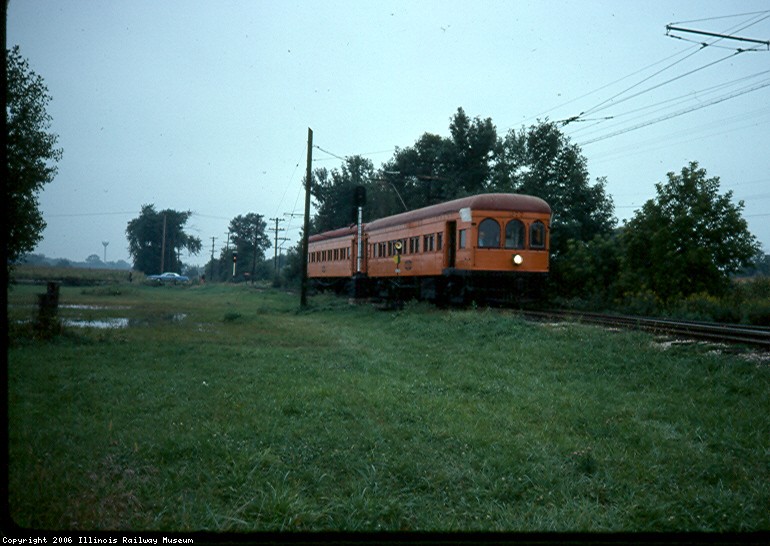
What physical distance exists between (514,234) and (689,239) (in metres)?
3.97

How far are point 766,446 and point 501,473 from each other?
5.87 feet

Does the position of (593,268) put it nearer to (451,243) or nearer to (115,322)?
(451,243)

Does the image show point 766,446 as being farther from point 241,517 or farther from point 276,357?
point 276,357

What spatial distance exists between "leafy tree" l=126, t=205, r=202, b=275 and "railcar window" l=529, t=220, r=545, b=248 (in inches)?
415

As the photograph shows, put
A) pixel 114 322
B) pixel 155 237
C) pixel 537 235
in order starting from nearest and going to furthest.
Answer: pixel 155 237 < pixel 114 322 < pixel 537 235

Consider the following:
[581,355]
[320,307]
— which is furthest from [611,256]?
[581,355]

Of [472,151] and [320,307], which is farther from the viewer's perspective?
[472,151]

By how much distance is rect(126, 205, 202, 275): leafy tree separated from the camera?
323cm

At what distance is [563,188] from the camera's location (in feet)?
71.8

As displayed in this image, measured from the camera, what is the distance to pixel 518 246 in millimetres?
14211

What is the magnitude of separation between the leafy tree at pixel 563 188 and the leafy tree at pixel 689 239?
5.18 meters

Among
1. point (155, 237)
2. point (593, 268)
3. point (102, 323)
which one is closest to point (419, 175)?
point (593, 268)

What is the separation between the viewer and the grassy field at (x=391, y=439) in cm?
257

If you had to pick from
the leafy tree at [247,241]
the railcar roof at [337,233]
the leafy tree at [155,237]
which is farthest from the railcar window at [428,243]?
the leafy tree at [247,241]
